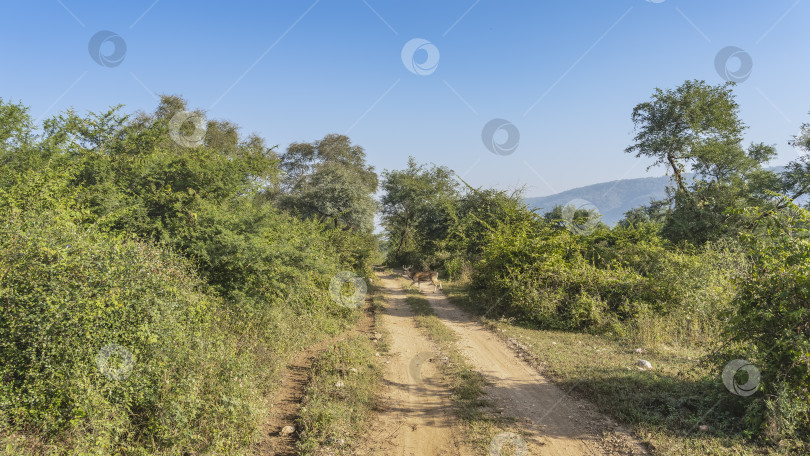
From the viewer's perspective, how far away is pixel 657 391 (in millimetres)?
7023

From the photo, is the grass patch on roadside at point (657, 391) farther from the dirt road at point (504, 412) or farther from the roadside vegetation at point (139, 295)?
the roadside vegetation at point (139, 295)

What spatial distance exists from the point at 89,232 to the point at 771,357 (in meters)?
12.3

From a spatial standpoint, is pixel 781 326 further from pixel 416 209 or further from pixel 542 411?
pixel 416 209

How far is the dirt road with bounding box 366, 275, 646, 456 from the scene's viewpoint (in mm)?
5707

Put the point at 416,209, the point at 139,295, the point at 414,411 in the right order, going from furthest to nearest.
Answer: the point at 416,209 < the point at 414,411 < the point at 139,295

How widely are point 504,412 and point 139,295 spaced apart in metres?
6.54

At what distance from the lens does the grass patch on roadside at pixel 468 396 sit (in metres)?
5.95

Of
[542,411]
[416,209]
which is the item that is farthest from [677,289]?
[416,209]

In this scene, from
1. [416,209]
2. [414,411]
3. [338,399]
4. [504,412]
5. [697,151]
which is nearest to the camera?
[504,412]

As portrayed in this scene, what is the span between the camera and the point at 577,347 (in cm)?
1034

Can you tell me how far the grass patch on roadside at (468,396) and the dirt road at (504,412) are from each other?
7.7 inches

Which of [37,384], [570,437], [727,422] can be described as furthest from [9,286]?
[727,422]

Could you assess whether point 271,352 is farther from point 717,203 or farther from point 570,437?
point 717,203

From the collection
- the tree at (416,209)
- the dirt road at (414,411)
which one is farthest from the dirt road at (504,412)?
the tree at (416,209)
